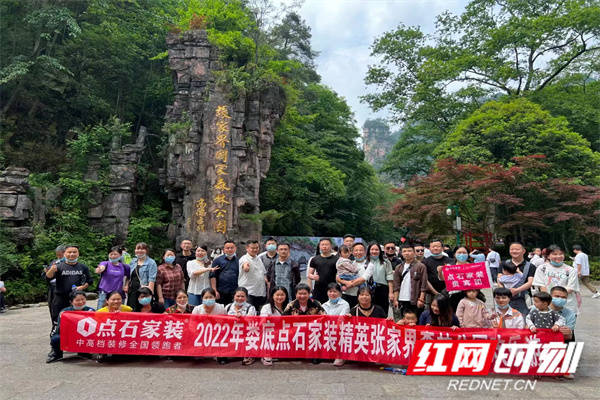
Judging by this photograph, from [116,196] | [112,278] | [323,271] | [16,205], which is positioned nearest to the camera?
[323,271]

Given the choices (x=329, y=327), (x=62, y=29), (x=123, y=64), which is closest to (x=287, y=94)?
(x=123, y=64)

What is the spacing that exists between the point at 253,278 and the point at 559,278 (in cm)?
367

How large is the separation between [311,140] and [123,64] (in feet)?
34.4

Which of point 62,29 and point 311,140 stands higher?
point 62,29

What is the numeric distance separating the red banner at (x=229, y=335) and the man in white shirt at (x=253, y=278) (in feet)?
2.81

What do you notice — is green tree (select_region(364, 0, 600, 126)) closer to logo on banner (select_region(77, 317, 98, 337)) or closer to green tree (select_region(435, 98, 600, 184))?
green tree (select_region(435, 98, 600, 184))

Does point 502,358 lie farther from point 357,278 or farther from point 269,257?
point 269,257

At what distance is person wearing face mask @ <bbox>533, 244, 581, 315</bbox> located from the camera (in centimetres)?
445

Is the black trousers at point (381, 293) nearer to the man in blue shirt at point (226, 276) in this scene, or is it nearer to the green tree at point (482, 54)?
the man in blue shirt at point (226, 276)

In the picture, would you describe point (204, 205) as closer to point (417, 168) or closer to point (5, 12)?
point (5, 12)

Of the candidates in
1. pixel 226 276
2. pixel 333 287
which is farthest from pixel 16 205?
pixel 333 287

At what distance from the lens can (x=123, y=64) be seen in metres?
17.8

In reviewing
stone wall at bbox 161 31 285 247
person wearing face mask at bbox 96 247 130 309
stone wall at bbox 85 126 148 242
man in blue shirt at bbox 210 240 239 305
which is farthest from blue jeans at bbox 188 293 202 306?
stone wall at bbox 85 126 148 242

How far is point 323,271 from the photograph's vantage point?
208 inches
